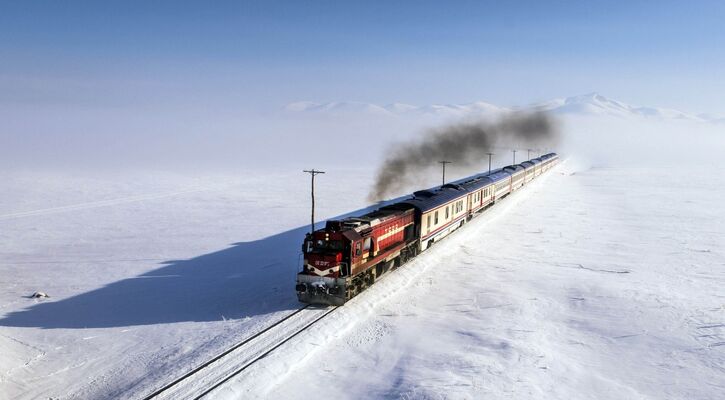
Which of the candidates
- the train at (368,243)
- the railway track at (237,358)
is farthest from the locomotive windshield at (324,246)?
the railway track at (237,358)

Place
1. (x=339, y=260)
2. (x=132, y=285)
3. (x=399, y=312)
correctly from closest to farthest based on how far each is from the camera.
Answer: (x=339, y=260) → (x=399, y=312) → (x=132, y=285)

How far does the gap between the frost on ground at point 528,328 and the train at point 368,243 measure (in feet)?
3.54

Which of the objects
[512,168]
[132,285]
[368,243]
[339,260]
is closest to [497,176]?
[512,168]

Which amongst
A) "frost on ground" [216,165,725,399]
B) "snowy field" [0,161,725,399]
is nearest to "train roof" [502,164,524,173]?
"snowy field" [0,161,725,399]

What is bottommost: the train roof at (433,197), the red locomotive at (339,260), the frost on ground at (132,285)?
the frost on ground at (132,285)

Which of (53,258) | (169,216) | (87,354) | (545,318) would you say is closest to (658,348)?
(545,318)

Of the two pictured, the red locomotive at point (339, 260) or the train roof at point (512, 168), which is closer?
the red locomotive at point (339, 260)

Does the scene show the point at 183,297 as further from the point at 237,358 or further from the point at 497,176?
the point at 497,176

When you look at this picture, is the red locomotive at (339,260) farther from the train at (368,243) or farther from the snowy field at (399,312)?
the snowy field at (399,312)

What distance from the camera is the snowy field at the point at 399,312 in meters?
17.6

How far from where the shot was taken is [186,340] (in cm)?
2089

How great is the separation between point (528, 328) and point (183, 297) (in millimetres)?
18336

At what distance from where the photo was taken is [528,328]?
2222cm

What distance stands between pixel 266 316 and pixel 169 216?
3867 cm
